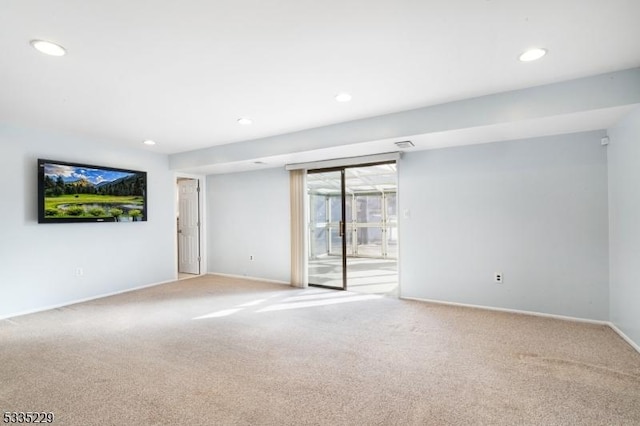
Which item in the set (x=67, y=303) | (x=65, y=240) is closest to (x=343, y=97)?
(x=65, y=240)

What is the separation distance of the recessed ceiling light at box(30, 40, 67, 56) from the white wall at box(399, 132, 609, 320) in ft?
12.7

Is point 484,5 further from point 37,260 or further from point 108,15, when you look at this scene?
point 37,260

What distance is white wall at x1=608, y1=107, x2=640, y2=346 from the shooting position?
8.66 feet

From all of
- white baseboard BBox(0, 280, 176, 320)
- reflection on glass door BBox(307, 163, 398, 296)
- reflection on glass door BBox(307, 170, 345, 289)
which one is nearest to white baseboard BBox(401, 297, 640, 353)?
reflection on glass door BBox(307, 163, 398, 296)

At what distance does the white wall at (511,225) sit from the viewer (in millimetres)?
3359

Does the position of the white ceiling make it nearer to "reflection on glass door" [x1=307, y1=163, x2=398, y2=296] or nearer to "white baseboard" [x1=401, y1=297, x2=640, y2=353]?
"reflection on glass door" [x1=307, y1=163, x2=398, y2=296]

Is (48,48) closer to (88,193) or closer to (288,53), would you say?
(288,53)

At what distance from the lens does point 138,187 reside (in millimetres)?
5113

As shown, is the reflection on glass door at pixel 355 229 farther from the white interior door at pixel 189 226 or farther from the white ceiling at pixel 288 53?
the white interior door at pixel 189 226

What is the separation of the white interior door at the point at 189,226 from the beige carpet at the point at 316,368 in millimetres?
2596

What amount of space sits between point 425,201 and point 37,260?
5333 millimetres

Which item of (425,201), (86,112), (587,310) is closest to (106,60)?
(86,112)

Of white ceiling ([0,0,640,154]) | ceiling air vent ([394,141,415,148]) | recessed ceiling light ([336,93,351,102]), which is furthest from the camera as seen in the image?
ceiling air vent ([394,141,415,148])

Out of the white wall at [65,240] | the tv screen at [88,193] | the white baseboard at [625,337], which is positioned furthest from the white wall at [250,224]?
the white baseboard at [625,337]
